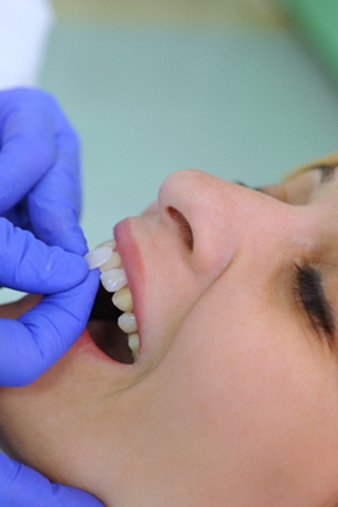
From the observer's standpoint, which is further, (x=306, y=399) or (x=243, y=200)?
(x=243, y=200)

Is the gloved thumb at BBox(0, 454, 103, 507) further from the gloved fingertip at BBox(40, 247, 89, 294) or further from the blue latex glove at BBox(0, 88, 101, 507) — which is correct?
the gloved fingertip at BBox(40, 247, 89, 294)

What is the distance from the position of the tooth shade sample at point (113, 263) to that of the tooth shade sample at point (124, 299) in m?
0.04

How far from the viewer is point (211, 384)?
92cm

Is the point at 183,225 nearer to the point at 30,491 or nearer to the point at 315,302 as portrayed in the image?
the point at 315,302

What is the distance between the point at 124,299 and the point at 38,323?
14 centimetres

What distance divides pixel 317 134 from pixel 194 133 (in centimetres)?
48

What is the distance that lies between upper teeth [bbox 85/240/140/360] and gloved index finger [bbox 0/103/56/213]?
22 centimetres

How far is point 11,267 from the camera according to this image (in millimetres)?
1010

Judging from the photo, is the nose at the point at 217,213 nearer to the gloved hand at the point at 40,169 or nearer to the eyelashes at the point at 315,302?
the eyelashes at the point at 315,302

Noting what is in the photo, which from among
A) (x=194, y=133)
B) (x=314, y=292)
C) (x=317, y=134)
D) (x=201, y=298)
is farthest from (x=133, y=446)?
(x=317, y=134)

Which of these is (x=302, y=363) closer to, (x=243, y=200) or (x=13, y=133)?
(x=243, y=200)

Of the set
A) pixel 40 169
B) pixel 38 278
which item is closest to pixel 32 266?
pixel 38 278

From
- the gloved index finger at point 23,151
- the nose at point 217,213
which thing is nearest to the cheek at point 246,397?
Answer: the nose at point 217,213

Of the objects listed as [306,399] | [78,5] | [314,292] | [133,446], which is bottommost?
[133,446]
